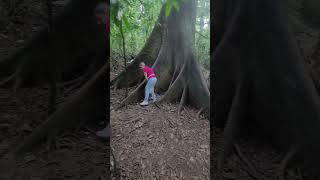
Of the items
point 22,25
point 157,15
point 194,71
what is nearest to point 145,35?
point 157,15

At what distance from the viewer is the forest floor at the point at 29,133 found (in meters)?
1.22

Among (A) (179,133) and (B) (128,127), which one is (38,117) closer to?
(B) (128,127)

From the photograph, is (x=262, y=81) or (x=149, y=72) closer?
(x=262, y=81)

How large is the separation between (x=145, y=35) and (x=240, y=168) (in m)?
2.21

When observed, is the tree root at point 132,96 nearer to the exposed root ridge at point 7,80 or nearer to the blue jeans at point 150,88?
the blue jeans at point 150,88

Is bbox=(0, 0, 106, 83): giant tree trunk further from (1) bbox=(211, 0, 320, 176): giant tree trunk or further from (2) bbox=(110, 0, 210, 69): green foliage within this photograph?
(2) bbox=(110, 0, 210, 69): green foliage

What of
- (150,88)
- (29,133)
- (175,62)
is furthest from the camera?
(175,62)

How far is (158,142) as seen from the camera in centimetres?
224

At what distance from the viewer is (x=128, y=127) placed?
92.7 inches

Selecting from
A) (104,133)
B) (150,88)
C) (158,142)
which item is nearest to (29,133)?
(104,133)

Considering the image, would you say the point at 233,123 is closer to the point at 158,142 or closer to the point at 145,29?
the point at 158,142

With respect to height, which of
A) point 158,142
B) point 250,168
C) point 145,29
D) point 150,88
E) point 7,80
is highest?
point 145,29

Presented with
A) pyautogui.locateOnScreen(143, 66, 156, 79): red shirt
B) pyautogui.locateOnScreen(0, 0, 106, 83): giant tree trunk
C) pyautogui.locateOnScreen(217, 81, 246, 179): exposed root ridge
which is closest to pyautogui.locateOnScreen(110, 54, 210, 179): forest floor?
pyautogui.locateOnScreen(143, 66, 156, 79): red shirt

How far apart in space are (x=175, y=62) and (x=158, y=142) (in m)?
0.83
